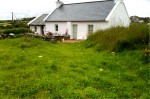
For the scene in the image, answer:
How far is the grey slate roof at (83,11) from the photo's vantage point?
1101 inches

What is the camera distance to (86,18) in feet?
93.4

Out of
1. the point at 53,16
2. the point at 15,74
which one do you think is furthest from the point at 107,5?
the point at 15,74

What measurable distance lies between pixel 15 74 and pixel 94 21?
19.2 metres

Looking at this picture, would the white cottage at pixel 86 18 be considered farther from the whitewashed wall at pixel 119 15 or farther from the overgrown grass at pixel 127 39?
the overgrown grass at pixel 127 39

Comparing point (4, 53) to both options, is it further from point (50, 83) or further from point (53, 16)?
point (53, 16)

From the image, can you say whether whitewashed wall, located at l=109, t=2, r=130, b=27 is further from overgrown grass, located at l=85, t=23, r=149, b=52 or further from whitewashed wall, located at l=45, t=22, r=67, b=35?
overgrown grass, located at l=85, t=23, r=149, b=52

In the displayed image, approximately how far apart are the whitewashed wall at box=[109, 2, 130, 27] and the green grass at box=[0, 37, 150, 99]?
14362 millimetres

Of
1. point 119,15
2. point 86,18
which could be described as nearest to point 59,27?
point 86,18

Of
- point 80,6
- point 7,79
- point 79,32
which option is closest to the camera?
point 7,79

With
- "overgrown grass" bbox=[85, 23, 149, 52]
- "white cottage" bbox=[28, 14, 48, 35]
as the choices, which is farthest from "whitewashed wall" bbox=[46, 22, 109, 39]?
"overgrown grass" bbox=[85, 23, 149, 52]

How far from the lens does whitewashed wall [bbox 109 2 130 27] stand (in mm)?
26742

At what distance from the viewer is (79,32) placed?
2955 cm

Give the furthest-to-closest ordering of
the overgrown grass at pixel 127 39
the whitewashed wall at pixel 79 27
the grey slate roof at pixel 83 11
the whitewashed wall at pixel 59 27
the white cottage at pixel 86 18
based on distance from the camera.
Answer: the whitewashed wall at pixel 59 27, the grey slate roof at pixel 83 11, the white cottage at pixel 86 18, the whitewashed wall at pixel 79 27, the overgrown grass at pixel 127 39

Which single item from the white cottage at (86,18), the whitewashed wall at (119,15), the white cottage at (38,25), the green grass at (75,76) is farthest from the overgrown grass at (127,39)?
the white cottage at (38,25)
